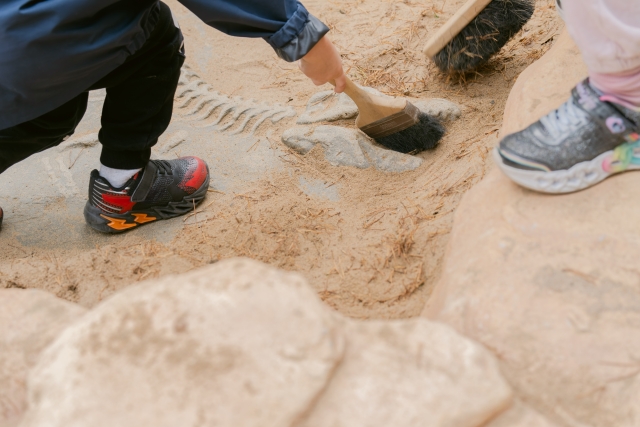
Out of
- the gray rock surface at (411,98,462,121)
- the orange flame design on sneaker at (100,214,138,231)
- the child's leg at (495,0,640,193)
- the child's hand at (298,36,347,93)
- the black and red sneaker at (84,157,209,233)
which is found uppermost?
the child's leg at (495,0,640,193)

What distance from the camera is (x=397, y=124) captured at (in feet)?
7.68

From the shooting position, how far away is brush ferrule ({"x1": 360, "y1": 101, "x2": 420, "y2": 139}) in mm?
2322

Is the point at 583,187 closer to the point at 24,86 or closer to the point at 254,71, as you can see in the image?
the point at 24,86

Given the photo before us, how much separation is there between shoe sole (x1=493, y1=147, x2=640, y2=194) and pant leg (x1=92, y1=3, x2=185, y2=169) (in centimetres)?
126

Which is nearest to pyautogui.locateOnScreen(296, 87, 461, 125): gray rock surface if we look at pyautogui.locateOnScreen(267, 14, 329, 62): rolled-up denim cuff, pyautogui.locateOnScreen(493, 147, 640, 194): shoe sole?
pyautogui.locateOnScreen(267, 14, 329, 62): rolled-up denim cuff

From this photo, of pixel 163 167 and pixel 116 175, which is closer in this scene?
pixel 116 175

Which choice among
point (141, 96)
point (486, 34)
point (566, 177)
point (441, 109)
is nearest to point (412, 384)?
point (566, 177)

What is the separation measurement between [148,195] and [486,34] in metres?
1.67

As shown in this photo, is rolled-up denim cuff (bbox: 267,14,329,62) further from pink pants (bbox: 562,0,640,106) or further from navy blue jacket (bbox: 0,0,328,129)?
pink pants (bbox: 562,0,640,106)

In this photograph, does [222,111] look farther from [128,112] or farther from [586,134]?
[586,134]

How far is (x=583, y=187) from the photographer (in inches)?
52.9

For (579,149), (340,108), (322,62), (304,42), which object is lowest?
(340,108)

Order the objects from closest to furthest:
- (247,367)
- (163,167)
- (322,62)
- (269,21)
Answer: (247,367), (269,21), (322,62), (163,167)

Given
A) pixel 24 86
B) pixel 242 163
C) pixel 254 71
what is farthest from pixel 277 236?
pixel 254 71
